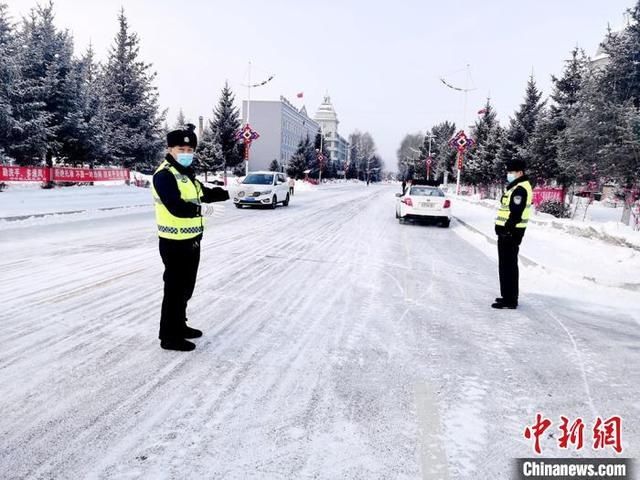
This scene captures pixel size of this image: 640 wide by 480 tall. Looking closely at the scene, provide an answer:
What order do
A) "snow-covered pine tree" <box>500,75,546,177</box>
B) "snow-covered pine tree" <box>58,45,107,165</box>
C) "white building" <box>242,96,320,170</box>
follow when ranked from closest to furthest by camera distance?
"snow-covered pine tree" <box>58,45,107,165</box> < "snow-covered pine tree" <box>500,75,546,177</box> < "white building" <box>242,96,320,170</box>

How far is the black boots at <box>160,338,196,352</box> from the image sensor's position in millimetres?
4160

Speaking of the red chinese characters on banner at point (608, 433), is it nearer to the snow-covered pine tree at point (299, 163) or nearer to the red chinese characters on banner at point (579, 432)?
the red chinese characters on banner at point (579, 432)

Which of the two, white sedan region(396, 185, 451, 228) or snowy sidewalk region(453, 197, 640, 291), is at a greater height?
white sedan region(396, 185, 451, 228)

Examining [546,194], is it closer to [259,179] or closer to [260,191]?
[259,179]

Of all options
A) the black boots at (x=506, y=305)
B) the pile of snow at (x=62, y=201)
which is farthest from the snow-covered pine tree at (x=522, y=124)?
the black boots at (x=506, y=305)

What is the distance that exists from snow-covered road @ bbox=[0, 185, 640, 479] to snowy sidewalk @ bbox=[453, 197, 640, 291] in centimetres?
77

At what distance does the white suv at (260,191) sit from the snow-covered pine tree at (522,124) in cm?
1878

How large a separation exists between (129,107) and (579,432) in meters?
35.4

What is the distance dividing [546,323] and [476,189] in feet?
170

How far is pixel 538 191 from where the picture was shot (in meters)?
27.0

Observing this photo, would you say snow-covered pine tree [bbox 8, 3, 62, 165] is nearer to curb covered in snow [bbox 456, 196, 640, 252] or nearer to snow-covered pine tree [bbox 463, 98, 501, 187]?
curb covered in snow [bbox 456, 196, 640, 252]

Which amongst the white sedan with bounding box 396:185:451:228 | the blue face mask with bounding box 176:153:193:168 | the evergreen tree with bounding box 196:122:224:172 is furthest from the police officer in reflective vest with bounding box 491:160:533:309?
the evergreen tree with bounding box 196:122:224:172

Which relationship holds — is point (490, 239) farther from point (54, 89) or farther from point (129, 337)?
point (54, 89)

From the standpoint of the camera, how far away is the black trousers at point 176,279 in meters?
4.11
